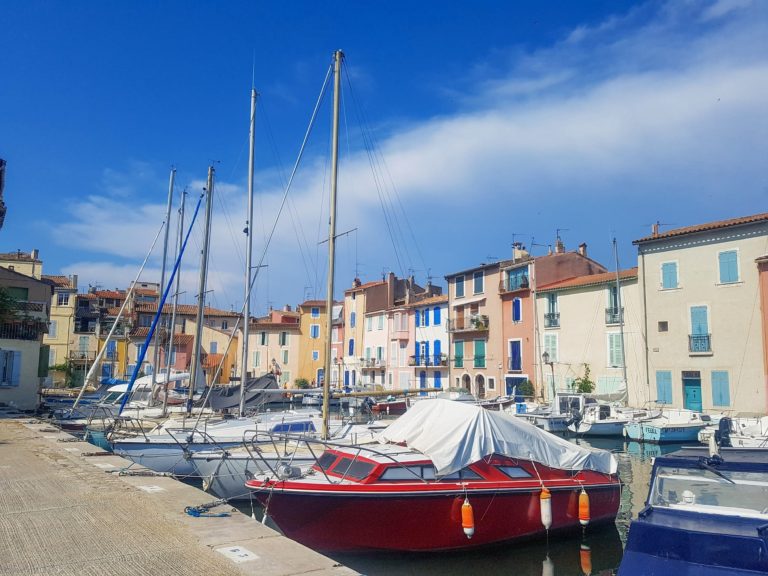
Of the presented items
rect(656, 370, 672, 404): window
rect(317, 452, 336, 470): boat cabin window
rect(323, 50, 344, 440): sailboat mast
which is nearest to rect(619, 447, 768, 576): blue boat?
rect(317, 452, 336, 470): boat cabin window

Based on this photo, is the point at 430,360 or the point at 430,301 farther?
the point at 430,301

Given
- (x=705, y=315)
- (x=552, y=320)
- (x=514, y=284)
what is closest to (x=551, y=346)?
(x=552, y=320)

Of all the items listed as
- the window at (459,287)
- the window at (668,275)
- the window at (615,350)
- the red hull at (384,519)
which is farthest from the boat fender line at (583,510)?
the window at (459,287)

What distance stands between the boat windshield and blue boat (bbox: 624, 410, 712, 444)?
2250 centimetres

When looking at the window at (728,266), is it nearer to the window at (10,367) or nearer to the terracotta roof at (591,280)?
the terracotta roof at (591,280)

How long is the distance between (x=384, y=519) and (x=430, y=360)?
42.3m

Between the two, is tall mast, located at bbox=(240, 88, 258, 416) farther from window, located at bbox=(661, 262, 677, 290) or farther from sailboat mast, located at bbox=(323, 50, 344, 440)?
window, located at bbox=(661, 262, 677, 290)

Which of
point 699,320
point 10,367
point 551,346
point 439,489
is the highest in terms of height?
point 699,320

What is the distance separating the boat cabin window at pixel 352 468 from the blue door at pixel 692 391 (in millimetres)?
27296

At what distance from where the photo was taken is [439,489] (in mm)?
11539

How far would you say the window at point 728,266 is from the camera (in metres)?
32.2

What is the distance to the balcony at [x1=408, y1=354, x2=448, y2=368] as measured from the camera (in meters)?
52.3

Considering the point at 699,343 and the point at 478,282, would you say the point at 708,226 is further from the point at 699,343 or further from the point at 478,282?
the point at 478,282

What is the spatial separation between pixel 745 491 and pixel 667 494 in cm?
96
